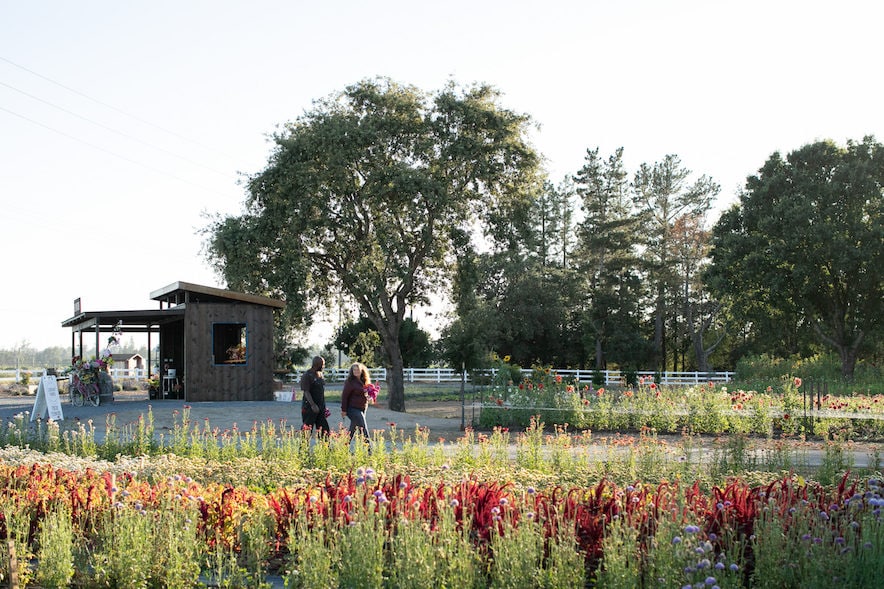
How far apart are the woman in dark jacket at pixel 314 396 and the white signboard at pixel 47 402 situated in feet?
23.0

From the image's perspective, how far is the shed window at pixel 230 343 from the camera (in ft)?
77.1

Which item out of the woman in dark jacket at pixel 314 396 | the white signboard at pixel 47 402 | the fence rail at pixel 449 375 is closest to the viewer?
the woman in dark jacket at pixel 314 396

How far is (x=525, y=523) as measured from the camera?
4.82 metres

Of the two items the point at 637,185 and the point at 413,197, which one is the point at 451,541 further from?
the point at 637,185

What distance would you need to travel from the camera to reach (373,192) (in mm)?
25547

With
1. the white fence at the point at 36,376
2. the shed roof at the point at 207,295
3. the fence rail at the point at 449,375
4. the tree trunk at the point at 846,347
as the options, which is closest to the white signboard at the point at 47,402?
the shed roof at the point at 207,295

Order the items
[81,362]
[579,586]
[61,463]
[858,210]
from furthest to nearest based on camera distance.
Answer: [858,210] → [81,362] → [61,463] → [579,586]

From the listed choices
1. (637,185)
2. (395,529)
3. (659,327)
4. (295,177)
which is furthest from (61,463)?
(637,185)

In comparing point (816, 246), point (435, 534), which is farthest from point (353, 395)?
point (816, 246)

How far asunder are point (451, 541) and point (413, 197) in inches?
847

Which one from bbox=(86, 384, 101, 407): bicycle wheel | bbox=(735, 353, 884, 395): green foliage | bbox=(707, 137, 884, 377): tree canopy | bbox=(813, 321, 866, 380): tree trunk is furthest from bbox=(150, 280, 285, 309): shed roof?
bbox=(813, 321, 866, 380): tree trunk

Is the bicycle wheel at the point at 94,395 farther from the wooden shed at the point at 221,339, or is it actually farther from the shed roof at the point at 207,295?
the shed roof at the point at 207,295

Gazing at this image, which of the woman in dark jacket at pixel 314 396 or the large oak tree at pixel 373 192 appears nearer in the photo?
the woman in dark jacket at pixel 314 396

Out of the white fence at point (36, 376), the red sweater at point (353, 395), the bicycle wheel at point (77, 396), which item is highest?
the red sweater at point (353, 395)
